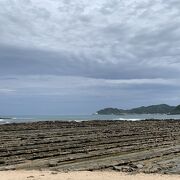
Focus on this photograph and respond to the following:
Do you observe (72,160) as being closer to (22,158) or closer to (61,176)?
(22,158)

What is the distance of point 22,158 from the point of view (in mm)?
17266

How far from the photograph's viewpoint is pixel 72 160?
54.4ft

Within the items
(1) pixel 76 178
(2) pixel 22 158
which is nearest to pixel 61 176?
(1) pixel 76 178

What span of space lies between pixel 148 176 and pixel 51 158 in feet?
18.8

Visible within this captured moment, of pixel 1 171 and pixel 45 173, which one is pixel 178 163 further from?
pixel 1 171

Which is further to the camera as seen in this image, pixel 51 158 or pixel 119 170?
pixel 51 158

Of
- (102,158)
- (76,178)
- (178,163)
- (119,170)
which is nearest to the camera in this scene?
(76,178)

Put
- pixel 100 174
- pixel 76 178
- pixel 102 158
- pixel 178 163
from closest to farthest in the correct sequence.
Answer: pixel 76 178 < pixel 100 174 < pixel 178 163 < pixel 102 158

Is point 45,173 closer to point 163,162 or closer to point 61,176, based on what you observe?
point 61,176

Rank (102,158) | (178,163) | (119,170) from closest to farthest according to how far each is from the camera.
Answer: (119,170)
(178,163)
(102,158)

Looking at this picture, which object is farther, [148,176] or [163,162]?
[163,162]

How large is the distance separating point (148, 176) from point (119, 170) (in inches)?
57.9

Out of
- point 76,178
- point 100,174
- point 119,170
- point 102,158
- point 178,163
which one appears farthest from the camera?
point 102,158

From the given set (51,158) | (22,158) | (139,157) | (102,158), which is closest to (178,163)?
(139,157)
